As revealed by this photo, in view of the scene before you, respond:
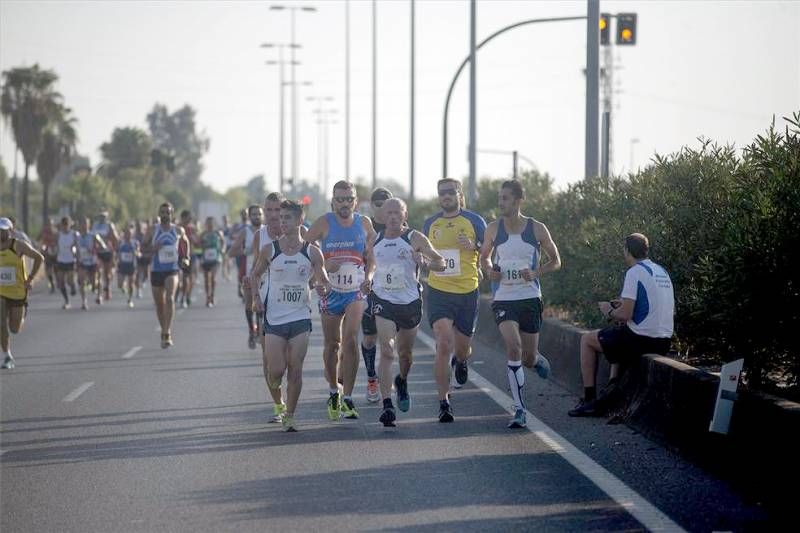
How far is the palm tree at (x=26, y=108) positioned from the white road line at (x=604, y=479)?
6736cm

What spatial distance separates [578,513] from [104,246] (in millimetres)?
25665

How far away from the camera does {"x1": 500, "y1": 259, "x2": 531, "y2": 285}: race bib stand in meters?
12.2

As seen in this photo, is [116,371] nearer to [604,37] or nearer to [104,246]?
[604,37]

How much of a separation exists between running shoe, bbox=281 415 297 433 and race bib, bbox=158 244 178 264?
28.2 feet

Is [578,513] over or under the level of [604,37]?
under

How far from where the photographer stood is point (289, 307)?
11961 mm

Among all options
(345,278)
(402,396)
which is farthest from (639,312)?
(345,278)

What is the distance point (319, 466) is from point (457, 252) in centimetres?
315

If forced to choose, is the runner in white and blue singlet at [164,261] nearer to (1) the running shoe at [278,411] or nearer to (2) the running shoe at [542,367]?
(1) the running shoe at [278,411]

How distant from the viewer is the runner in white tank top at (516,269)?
39.9 ft

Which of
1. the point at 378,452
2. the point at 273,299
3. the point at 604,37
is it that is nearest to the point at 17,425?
the point at 273,299

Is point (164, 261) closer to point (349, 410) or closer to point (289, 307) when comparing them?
point (349, 410)

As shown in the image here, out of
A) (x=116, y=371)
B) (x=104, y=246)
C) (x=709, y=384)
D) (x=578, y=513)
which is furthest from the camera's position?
(x=104, y=246)

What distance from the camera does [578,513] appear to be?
845 centimetres
